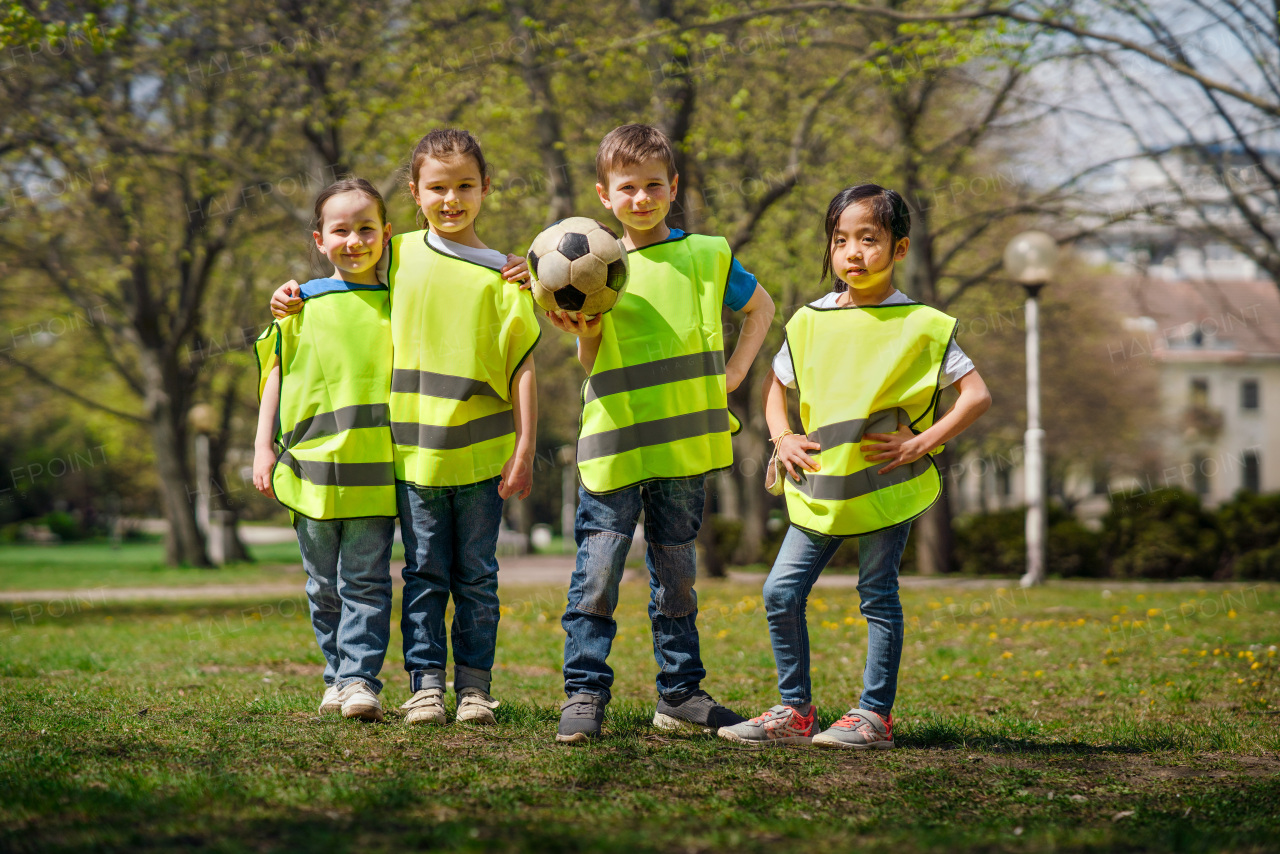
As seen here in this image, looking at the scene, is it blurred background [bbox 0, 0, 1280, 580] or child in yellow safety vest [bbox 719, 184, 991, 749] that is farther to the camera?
blurred background [bbox 0, 0, 1280, 580]

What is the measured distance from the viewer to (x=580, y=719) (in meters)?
3.73

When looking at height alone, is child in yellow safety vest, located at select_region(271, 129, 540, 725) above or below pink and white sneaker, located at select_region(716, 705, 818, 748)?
above

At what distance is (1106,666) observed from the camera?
6.69 metres

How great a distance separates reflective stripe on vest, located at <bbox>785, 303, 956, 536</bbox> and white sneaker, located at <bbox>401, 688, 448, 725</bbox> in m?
1.45

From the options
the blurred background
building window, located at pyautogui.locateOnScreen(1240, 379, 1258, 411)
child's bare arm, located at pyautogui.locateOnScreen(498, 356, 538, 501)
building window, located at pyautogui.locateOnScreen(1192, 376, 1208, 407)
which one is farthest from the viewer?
building window, located at pyautogui.locateOnScreen(1240, 379, 1258, 411)

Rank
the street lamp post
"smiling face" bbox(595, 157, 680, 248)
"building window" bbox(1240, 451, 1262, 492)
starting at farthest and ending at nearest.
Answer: "building window" bbox(1240, 451, 1262, 492) → the street lamp post → "smiling face" bbox(595, 157, 680, 248)

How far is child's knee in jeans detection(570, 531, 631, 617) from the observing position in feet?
12.6

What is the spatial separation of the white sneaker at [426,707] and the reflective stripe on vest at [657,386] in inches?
37.8

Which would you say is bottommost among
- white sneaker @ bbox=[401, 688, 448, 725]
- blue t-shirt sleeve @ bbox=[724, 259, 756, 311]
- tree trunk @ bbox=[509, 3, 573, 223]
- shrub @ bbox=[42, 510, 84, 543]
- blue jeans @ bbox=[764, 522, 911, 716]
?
shrub @ bbox=[42, 510, 84, 543]

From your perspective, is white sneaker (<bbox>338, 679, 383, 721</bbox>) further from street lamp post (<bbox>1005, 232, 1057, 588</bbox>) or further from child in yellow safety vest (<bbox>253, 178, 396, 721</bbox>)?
street lamp post (<bbox>1005, 232, 1057, 588</bbox>)

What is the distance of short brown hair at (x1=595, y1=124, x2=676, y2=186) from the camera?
3859mm

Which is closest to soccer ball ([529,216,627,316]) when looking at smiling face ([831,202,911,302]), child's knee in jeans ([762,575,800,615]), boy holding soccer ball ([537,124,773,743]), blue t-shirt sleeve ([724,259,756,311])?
boy holding soccer ball ([537,124,773,743])

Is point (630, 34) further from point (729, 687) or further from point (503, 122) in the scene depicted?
point (729, 687)

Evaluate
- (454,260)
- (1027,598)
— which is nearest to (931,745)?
(454,260)
